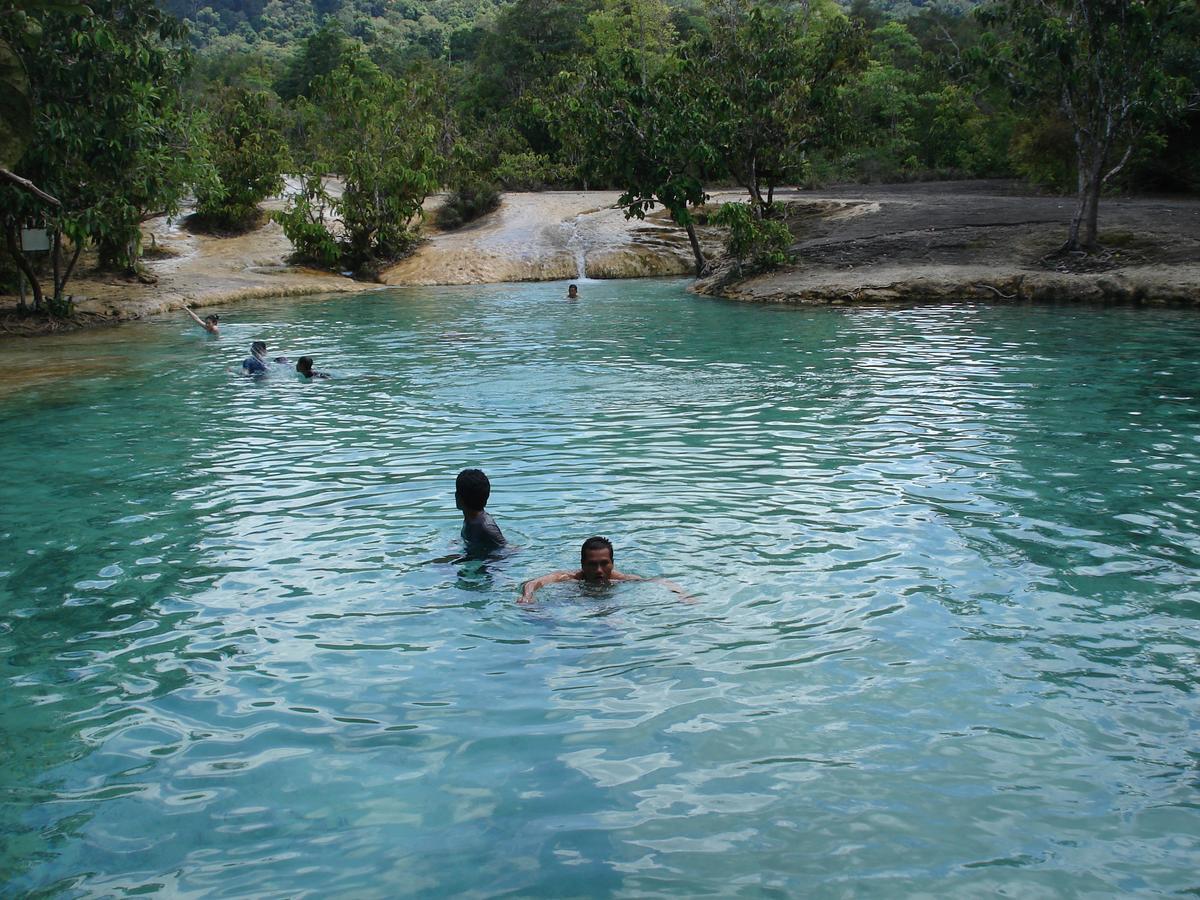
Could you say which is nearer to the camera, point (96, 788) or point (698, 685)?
point (96, 788)

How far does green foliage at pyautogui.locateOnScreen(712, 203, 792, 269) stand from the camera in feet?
88.3

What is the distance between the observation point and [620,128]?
28.1m

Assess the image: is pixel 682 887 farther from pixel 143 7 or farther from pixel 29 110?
pixel 143 7

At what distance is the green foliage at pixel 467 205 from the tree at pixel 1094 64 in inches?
865

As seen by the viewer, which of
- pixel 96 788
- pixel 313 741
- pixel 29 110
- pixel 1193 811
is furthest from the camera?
pixel 29 110

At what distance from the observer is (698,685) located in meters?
6.00

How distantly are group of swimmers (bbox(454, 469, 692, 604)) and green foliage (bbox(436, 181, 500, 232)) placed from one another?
34746 mm

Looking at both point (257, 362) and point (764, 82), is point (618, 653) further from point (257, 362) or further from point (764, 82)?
point (764, 82)

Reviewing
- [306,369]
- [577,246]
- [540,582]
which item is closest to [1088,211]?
[577,246]

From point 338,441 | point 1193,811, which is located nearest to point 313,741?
point 1193,811

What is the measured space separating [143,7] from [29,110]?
6.09 metres

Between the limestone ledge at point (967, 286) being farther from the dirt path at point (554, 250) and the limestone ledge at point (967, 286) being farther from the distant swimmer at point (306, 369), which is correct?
the distant swimmer at point (306, 369)

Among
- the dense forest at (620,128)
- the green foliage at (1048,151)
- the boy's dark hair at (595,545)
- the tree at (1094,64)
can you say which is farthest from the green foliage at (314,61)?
the boy's dark hair at (595,545)

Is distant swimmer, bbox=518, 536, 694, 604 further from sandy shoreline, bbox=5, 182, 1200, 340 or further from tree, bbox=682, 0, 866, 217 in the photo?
tree, bbox=682, 0, 866, 217
